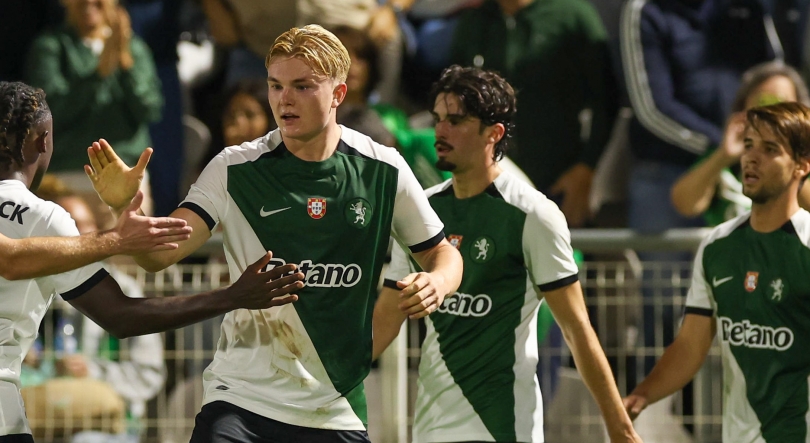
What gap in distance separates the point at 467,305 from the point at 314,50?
150 centimetres

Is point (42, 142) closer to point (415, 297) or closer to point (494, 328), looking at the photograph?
point (415, 297)

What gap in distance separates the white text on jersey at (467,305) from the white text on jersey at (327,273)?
966mm

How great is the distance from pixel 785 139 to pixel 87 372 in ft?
12.6

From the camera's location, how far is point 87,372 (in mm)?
7043

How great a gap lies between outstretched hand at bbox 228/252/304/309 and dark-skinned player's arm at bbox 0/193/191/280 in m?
0.30

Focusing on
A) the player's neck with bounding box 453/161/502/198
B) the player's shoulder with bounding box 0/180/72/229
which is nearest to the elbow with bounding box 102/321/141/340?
the player's shoulder with bounding box 0/180/72/229

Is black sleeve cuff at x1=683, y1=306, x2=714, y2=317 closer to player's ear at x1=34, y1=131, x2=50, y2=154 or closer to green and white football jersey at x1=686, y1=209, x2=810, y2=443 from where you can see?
green and white football jersey at x1=686, y1=209, x2=810, y2=443

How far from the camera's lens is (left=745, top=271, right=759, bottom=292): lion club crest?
5.80 meters

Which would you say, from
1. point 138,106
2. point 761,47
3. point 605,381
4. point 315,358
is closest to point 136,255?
point 315,358

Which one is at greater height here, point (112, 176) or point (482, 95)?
point (482, 95)

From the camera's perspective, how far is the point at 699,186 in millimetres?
7543

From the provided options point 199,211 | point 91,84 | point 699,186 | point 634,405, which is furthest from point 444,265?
point 91,84

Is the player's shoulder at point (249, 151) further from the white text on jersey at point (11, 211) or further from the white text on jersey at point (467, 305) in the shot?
the white text on jersey at point (467, 305)

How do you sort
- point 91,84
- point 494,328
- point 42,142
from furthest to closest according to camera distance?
→ point 91,84
point 494,328
point 42,142
